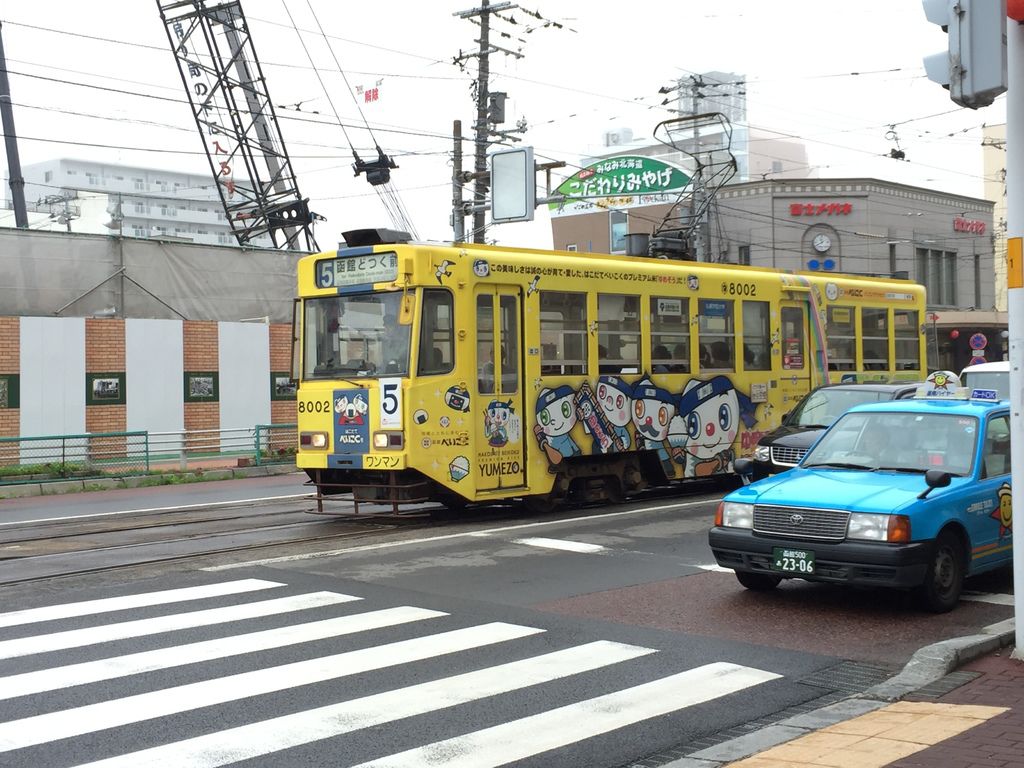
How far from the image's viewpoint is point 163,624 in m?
8.88

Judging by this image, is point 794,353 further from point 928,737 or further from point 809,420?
point 928,737

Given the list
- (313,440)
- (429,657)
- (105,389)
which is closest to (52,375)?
(105,389)

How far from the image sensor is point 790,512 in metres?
9.38

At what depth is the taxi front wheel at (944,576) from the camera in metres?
9.19

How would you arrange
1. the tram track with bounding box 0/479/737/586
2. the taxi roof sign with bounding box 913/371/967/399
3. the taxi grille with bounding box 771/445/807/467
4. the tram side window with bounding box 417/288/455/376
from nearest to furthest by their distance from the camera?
the taxi roof sign with bounding box 913/371/967/399, the tram track with bounding box 0/479/737/586, the tram side window with bounding box 417/288/455/376, the taxi grille with bounding box 771/445/807/467

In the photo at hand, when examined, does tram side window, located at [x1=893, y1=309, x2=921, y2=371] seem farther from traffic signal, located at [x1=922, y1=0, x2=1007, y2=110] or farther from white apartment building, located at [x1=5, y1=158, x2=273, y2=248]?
white apartment building, located at [x1=5, y1=158, x2=273, y2=248]

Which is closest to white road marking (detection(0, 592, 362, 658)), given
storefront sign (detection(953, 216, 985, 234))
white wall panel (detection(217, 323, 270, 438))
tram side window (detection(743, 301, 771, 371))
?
tram side window (detection(743, 301, 771, 371))

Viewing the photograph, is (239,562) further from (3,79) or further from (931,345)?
(3,79)

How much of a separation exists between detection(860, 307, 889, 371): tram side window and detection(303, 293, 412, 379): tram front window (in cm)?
1032

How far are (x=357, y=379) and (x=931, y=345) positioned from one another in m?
13.2

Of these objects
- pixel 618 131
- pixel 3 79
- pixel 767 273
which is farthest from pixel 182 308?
pixel 618 131

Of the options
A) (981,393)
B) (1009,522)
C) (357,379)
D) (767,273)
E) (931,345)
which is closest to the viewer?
(1009,522)

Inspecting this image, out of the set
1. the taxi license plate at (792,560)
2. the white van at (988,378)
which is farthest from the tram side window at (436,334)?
the white van at (988,378)

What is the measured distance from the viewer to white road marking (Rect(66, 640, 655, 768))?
19.2 feet
